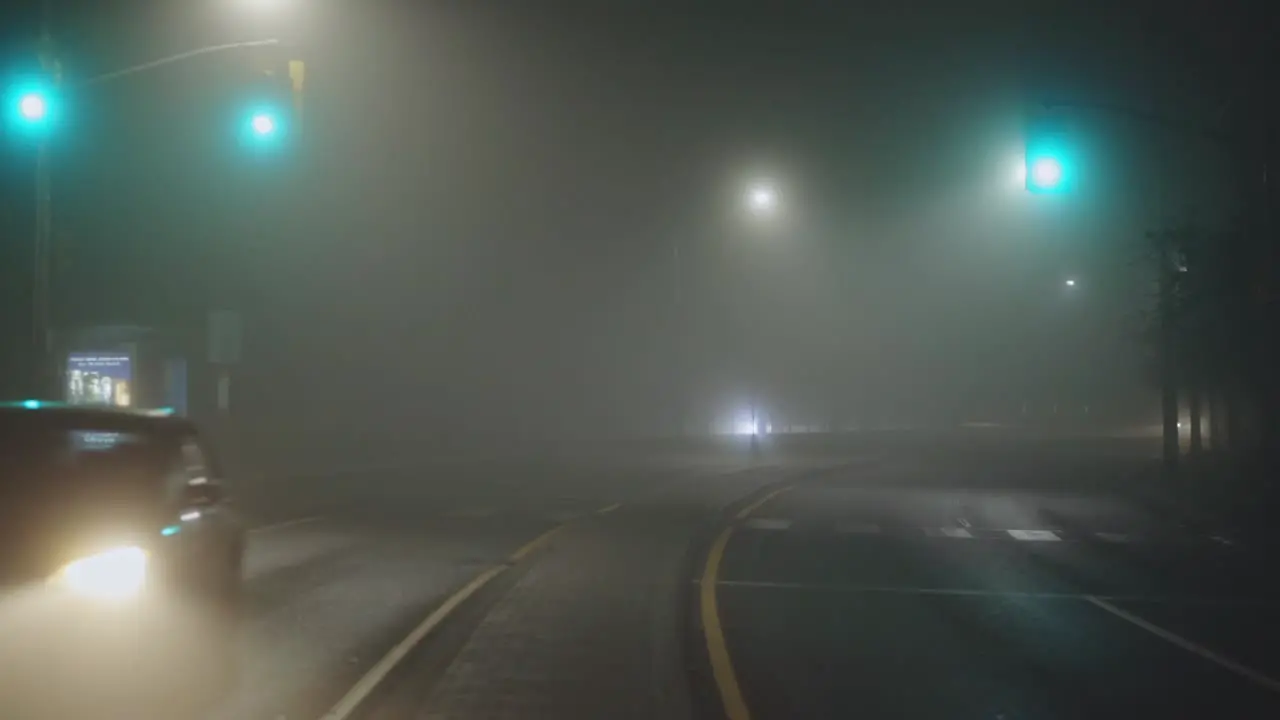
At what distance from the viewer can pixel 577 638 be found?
39.3 feet

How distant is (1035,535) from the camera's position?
24.5 m

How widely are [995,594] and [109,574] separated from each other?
35.1 ft

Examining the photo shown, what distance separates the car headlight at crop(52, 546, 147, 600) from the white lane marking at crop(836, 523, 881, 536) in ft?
54.0

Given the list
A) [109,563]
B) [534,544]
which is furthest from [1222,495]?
[109,563]

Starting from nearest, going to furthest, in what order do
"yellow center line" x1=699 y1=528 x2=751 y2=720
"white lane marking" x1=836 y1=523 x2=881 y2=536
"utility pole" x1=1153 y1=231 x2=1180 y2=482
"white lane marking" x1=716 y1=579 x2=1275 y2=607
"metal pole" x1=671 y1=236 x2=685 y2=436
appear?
"yellow center line" x1=699 y1=528 x2=751 y2=720, "white lane marking" x1=716 y1=579 x2=1275 y2=607, "white lane marking" x1=836 y1=523 x2=881 y2=536, "utility pole" x1=1153 y1=231 x2=1180 y2=482, "metal pole" x1=671 y1=236 x2=685 y2=436

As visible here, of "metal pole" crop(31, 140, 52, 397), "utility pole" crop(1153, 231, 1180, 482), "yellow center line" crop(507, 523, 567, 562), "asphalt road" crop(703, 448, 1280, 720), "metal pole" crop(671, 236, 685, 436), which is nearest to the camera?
"asphalt road" crop(703, 448, 1280, 720)

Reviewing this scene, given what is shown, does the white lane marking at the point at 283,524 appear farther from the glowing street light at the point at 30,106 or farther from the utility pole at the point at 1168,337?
the utility pole at the point at 1168,337

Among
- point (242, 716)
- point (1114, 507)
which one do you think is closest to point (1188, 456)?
point (1114, 507)

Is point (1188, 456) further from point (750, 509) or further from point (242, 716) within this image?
point (242, 716)

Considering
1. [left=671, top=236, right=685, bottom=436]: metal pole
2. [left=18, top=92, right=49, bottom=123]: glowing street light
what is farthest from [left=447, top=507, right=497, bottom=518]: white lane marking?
[left=671, top=236, right=685, bottom=436]: metal pole

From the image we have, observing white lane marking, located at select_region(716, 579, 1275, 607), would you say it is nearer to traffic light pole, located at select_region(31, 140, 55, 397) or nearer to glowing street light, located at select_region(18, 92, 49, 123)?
glowing street light, located at select_region(18, 92, 49, 123)

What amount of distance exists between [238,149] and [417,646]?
10.4m

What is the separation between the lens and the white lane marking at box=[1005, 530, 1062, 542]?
23.7 meters

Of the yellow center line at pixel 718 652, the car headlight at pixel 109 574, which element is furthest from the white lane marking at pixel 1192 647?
the car headlight at pixel 109 574
